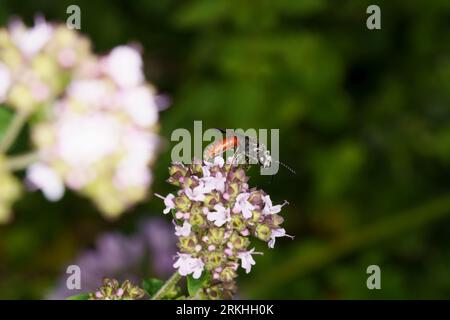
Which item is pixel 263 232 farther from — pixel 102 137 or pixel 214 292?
pixel 102 137

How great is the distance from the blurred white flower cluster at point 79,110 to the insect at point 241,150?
29cm

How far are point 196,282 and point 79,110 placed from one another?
1.67ft

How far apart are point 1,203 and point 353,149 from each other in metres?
1.23

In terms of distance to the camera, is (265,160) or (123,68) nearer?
(265,160)

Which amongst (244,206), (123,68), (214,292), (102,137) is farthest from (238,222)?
(123,68)

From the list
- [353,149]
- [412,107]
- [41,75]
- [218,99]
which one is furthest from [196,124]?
[41,75]

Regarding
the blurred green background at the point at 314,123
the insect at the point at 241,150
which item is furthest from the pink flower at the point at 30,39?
the blurred green background at the point at 314,123

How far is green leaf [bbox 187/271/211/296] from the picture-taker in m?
1.06

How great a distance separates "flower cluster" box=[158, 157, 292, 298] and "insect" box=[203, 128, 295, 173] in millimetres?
69

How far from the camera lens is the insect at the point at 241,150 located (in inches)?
44.5

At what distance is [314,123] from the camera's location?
247 centimetres

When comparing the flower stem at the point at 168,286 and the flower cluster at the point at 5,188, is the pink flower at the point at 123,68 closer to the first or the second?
the flower cluster at the point at 5,188

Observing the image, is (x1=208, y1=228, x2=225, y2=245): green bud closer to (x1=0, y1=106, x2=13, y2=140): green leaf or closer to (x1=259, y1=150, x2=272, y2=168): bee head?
(x1=259, y1=150, x2=272, y2=168): bee head

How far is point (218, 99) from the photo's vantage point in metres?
2.28
